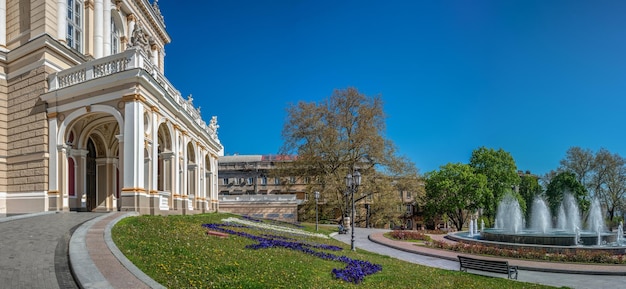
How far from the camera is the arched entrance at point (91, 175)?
2347 centimetres

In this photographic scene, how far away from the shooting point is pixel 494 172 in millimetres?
51562

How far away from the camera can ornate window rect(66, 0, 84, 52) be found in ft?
79.0

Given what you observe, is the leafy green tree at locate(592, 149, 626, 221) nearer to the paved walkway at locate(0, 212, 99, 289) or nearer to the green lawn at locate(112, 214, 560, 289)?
the green lawn at locate(112, 214, 560, 289)

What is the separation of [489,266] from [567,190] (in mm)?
49979

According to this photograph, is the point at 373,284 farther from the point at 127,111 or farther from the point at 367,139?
the point at 367,139

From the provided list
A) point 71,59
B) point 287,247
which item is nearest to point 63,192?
point 71,59

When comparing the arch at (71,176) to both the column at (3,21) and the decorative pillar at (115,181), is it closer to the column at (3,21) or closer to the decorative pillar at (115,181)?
the decorative pillar at (115,181)

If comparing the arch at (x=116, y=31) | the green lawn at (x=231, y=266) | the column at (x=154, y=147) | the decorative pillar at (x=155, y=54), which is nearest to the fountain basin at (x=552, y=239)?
the green lawn at (x=231, y=266)

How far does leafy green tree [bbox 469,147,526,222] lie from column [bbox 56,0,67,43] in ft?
151

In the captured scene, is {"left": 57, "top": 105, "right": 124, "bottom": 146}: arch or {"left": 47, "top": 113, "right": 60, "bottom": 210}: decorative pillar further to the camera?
{"left": 47, "top": 113, "right": 60, "bottom": 210}: decorative pillar

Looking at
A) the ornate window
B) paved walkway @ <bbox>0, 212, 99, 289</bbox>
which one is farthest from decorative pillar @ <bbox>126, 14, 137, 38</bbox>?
paved walkway @ <bbox>0, 212, 99, 289</bbox>

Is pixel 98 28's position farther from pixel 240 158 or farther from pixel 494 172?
pixel 240 158

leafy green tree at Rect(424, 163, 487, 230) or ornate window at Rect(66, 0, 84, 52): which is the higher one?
ornate window at Rect(66, 0, 84, 52)

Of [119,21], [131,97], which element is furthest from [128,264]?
[119,21]
